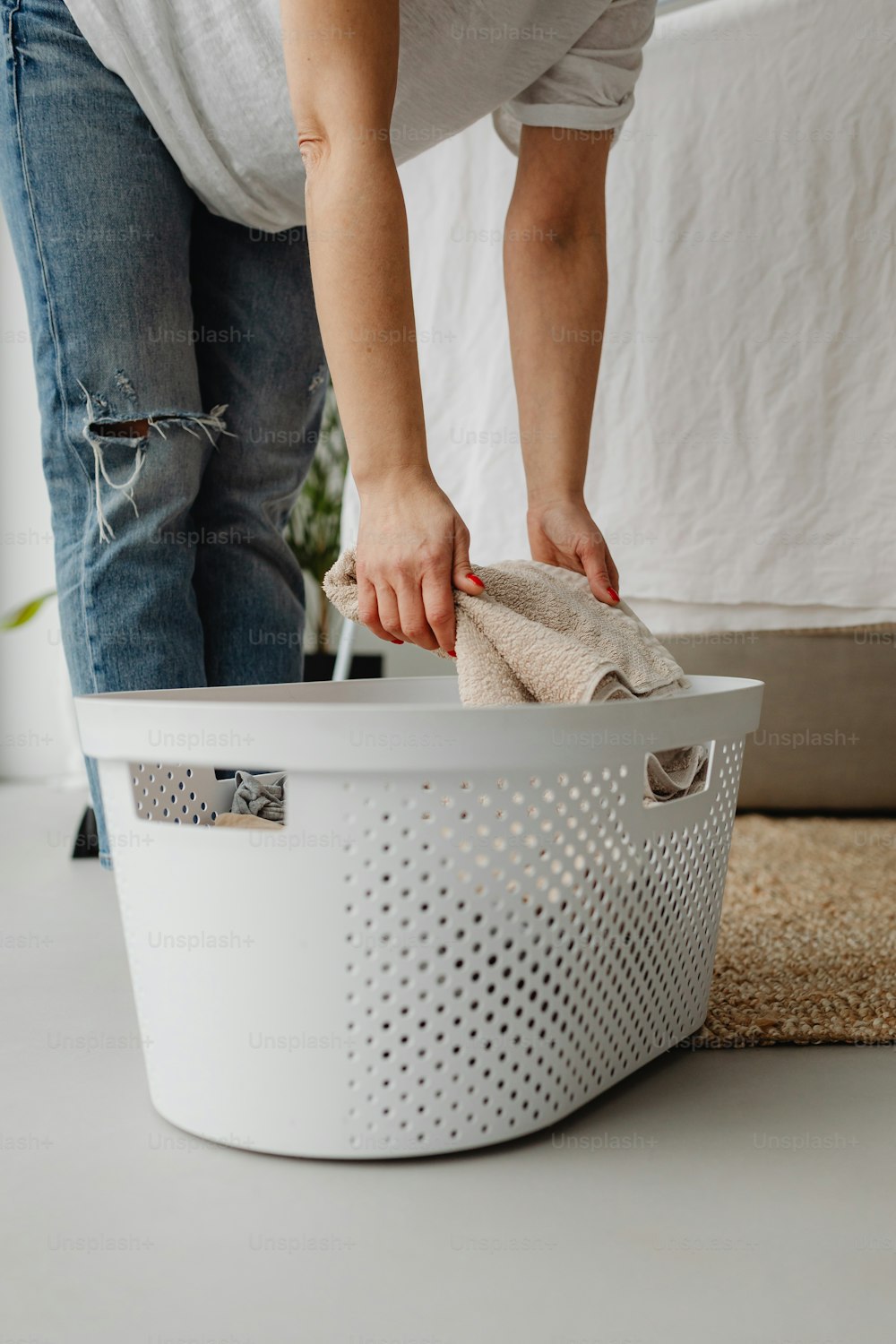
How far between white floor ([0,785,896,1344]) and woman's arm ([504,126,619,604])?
39 cm

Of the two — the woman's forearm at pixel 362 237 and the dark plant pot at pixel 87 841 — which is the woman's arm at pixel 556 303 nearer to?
the woman's forearm at pixel 362 237

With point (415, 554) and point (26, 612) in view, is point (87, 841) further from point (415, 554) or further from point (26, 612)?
point (415, 554)

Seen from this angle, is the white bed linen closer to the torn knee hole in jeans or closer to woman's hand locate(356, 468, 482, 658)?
the torn knee hole in jeans

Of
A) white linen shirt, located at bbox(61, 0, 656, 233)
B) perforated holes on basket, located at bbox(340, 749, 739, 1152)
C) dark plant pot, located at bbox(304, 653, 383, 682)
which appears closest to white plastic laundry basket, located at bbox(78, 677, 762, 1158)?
perforated holes on basket, located at bbox(340, 749, 739, 1152)

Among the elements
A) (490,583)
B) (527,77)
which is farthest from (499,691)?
(527,77)

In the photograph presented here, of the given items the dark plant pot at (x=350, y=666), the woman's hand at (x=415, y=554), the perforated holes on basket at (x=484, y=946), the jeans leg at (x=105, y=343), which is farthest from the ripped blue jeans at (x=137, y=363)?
the dark plant pot at (x=350, y=666)

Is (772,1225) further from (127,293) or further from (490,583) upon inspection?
(127,293)

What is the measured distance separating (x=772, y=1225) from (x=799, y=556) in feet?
3.10

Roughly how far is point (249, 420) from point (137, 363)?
0.16 metres

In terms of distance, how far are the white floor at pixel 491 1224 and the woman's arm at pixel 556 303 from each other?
0.39m

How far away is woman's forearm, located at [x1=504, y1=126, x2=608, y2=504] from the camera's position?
2.76 feet

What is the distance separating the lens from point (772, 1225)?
48 cm

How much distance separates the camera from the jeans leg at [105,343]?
0.81 metres

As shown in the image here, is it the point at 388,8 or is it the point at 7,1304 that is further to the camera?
the point at 388,8
